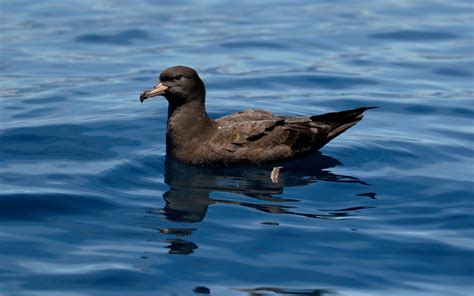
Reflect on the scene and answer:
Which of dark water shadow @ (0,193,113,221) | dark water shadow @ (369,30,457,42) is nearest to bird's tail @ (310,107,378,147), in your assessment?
dark water shadow @ (0,193,113,221)

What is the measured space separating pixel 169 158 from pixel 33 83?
16.2 feet

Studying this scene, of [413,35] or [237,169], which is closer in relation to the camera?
[237,169]

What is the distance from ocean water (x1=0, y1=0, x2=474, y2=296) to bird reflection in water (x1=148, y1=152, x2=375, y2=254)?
0.10ft

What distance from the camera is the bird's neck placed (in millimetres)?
11044

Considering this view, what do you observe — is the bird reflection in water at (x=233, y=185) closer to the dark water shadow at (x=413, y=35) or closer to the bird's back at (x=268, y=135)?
the bird's back at (x=268, y=135)

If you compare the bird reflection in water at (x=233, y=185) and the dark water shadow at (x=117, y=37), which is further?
the dark water shadow at (x=117, y=37)

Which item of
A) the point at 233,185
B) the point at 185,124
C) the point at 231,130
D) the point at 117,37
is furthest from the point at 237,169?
the point at 117,37

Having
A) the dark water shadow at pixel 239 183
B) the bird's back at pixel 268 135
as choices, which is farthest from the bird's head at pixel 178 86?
the dark water shadow at pixel 239 183

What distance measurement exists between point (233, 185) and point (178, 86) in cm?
151

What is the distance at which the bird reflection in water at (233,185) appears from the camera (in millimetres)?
9461

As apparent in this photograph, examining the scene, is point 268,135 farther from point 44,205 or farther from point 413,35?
point 413,35

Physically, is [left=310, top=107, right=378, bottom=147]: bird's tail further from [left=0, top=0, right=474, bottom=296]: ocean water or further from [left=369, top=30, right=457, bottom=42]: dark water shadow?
[left=369, top=30, right=457, bottom=42]: dark water shadow

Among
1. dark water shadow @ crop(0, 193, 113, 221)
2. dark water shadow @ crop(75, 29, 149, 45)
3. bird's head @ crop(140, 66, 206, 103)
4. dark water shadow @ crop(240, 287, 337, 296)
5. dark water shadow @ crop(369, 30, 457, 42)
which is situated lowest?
dark water shadow @ crop(240, 287, 337, 296)

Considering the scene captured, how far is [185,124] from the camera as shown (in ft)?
36.4
